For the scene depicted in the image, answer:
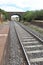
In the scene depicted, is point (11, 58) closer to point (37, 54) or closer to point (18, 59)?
point (18, 59)

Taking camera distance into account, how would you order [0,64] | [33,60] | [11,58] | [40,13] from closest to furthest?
[0,64] → [33,60] → [11,58] → [40,13]

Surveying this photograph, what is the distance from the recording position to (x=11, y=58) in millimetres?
7707

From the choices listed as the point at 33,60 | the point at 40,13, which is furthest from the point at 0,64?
the point at 40,13

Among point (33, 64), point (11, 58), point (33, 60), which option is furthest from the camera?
point (11, 58)

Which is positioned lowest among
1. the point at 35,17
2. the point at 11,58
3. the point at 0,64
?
the point at 35,17

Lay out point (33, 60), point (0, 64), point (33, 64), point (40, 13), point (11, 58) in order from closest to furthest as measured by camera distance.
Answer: point (0, 64), point (33, 64), point (33, 60), point (11, 58), point (40, 13)

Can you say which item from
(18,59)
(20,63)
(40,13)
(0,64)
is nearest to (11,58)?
(18,59)

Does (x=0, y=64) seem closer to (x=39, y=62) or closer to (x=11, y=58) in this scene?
(x=39, y=62)

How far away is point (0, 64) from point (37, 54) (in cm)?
388

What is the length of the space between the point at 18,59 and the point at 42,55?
3.74ft

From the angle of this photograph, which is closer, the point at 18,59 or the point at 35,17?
the point at 18,59

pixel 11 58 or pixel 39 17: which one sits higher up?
pixel 11 58

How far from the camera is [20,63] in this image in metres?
6.94

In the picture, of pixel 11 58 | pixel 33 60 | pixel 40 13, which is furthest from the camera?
pixel 40 13
